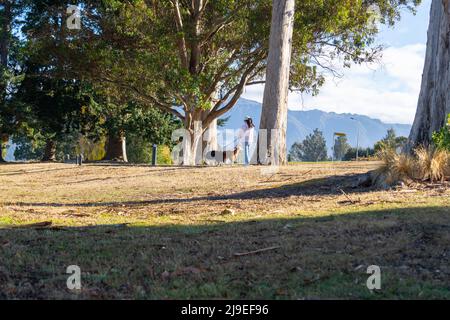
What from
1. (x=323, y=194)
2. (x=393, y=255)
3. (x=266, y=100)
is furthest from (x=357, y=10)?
(x=393, y=255)

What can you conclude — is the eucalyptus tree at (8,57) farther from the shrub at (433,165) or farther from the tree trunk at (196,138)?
the shrub at (433,165)

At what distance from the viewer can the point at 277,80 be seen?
18.1m

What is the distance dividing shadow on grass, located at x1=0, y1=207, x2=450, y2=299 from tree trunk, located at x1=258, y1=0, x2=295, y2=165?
414 inches

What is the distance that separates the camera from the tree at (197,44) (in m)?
23.2

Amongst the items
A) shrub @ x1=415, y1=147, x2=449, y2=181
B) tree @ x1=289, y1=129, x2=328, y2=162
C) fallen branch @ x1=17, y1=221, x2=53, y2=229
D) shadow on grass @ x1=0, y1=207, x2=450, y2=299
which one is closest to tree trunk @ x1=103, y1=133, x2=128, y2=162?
shrub @ x1=415, y1=147, x2=449, y2=181

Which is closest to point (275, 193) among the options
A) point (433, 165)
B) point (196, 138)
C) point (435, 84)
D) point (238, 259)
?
point (433, 165)

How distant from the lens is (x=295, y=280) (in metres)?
4.83

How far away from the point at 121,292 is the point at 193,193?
797 centimetres

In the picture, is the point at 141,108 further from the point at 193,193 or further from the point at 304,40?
the point at 193,193

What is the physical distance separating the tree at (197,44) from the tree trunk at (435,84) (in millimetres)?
10543

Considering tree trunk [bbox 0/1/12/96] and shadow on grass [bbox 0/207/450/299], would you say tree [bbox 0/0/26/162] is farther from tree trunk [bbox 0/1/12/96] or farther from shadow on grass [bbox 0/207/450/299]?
shadow on grass [bbox 0/207/450/299]

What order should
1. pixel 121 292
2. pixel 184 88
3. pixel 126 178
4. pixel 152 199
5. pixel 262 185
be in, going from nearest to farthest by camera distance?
pixel 121 292
pixel 152 199
pixel 262 185
pixel 126 178
pixel 184 88

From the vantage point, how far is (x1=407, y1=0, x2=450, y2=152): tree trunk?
11883 mm

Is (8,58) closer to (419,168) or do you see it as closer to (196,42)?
(196,42)
